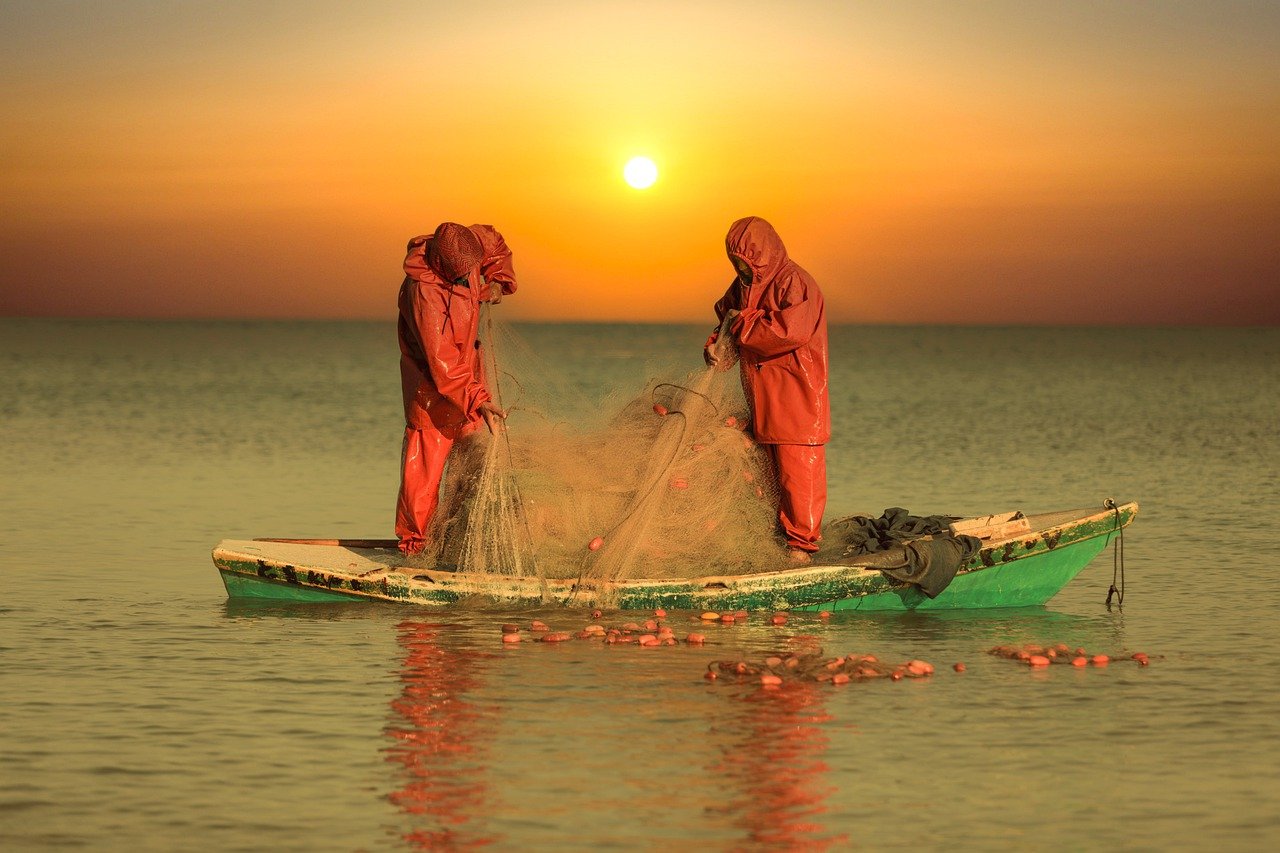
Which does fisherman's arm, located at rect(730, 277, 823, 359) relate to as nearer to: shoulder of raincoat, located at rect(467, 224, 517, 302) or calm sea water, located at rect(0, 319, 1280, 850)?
calm sea water, located at rect(0, 319, 1280, 850)

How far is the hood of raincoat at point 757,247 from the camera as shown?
9820 millimetres

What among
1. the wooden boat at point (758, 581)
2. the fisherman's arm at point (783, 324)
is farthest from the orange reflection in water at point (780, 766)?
the fisherman's arm at point (783, 324)

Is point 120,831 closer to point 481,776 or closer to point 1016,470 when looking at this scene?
point 481,776

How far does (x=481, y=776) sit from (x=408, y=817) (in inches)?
21.7

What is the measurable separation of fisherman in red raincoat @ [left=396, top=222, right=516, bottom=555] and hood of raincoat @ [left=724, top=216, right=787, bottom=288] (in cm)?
139

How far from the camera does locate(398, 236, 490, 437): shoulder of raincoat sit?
1000 centimetres

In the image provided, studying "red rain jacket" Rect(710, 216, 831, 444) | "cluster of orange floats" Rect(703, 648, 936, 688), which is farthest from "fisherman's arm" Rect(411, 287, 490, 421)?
"cluster of orange floats" Rect(703, 648, 936, 688)

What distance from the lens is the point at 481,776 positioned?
6949 millimetres

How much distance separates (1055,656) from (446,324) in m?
3.76

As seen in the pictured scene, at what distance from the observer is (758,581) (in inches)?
397

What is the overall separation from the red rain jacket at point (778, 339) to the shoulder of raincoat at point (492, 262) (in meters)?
1.33

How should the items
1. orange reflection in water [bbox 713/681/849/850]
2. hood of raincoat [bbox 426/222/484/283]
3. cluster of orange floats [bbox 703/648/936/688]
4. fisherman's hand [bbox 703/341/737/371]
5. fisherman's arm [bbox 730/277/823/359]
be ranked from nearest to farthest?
orange reflection in water [bbox 713/681/849/850] → cluster of orange floats [bbox 703/648/936/688] → fisherman's arm [bbox 730/277/823/359] → hood of raincoat [bbox 426/222/484/283] → fisherman's hand [bbox 703/341/737/371]

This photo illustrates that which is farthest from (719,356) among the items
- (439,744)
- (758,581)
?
(439,744)

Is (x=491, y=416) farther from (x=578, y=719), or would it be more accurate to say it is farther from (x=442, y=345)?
(x=578, y=719)
